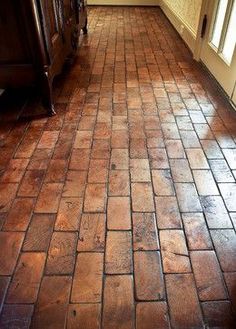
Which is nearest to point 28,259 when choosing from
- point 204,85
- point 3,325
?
point 3,325

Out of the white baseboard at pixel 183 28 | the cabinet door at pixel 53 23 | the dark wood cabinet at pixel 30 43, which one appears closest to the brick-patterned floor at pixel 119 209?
the dark wood cabinet at pixel 30 43

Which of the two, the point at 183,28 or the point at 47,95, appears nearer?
the point at 47,95

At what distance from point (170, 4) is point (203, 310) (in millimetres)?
5031

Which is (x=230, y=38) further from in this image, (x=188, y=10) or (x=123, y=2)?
(x=123, y=2)

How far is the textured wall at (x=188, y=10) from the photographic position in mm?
3193

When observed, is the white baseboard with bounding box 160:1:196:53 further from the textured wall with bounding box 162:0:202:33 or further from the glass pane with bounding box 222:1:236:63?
the glass pane with bounding box 222:1:236:63

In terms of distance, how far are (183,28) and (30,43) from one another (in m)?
2.72

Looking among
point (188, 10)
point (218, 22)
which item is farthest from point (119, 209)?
point (188, 10)

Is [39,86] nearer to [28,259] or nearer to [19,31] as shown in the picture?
[19,31]

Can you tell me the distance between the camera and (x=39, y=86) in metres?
1.99

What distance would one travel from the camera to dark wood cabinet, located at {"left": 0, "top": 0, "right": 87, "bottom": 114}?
1.66 metres

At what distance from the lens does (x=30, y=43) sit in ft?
5.82

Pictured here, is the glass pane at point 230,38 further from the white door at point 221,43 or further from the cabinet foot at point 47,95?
the cabinet foot at point 47,95

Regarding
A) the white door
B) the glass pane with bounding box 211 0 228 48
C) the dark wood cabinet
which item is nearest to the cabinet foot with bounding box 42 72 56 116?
the dark wood cabinet
